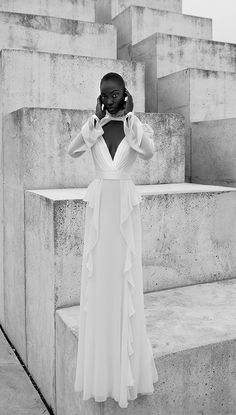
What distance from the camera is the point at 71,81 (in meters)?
5.74

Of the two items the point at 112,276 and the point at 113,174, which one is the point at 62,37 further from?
the point at 112,276

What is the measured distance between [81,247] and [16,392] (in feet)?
4.80

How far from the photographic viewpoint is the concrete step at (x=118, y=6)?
343 inches

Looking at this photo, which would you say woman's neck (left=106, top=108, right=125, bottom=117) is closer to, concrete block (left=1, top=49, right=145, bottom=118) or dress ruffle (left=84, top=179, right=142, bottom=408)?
dress ruffle (left=84, top=179, right=142, bottom=408)

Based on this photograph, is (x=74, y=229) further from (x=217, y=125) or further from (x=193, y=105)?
(x=193, y=105)

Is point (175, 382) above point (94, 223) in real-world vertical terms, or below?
below

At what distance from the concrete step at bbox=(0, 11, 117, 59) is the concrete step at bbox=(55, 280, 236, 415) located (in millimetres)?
4206

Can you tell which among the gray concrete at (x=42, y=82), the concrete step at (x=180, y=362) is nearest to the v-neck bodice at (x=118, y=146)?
the concrete step at (x=180, y=362)

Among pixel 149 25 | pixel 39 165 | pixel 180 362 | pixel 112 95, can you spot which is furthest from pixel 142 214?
pixel 149 25

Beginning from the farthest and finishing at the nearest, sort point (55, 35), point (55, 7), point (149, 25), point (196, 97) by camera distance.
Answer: point (55, 7)
point (149, 25)
point (55, 35)
point (196, 97)

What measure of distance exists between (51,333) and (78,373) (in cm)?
101

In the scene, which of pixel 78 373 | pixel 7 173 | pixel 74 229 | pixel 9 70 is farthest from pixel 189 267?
pixel 9 70

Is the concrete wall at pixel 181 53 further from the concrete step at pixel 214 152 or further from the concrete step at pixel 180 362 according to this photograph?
the concrete step at pixel 180 362

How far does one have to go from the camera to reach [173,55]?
6887 mm
